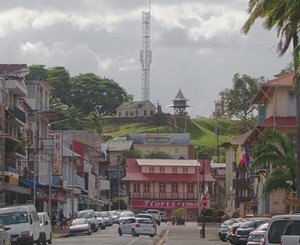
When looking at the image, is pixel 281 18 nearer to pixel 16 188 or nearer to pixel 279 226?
pixel 279 226

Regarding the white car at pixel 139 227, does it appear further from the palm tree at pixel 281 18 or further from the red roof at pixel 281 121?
the palm tree at pixel 281 18

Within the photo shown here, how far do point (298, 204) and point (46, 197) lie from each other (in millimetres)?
45738

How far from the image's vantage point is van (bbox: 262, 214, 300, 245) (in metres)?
24.1

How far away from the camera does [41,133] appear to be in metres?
93.4

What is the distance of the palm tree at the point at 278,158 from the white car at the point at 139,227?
16084 mm

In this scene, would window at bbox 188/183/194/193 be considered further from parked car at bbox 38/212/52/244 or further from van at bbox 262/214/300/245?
van at bbox 262/214/300/245

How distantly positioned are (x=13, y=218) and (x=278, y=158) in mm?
15347

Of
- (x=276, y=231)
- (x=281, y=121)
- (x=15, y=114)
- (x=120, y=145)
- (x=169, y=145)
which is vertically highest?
(x=169, y=145)

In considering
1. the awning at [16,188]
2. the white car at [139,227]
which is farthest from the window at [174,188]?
the white car at [139,227]

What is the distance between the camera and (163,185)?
14438 cm

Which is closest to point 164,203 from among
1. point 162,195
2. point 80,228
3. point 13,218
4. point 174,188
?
point 162,195

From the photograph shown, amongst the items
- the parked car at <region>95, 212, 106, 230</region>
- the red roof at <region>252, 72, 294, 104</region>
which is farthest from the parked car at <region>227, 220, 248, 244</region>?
the parked car at <region>95, 212, 106, 230</region>

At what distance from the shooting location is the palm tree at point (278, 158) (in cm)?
4937

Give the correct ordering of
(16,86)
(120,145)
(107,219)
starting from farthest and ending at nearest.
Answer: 1. (120,145)
2. (107,219)
3. (16,86)
